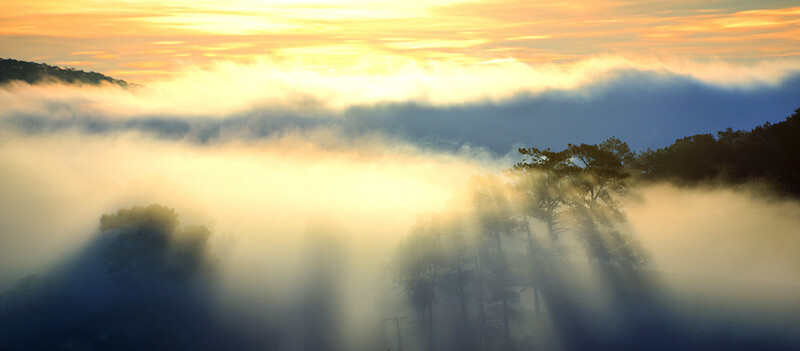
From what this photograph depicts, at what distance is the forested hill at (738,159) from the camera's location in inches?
2739

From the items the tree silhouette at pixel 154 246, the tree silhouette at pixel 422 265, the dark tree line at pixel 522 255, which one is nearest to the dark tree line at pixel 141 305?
the tree silhouette at pixel 154 246

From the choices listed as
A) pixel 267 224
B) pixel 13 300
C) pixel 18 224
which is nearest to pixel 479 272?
pixel 13 300

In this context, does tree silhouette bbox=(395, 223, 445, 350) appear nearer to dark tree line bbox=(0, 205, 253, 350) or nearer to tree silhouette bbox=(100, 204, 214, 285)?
dark tree line bbox=(0, 205, 253, 350)

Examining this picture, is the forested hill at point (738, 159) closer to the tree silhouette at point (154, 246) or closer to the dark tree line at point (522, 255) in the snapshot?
the dark tree line at point (522, 255)

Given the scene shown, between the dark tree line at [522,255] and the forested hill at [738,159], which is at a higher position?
the forested hill at [738,159]

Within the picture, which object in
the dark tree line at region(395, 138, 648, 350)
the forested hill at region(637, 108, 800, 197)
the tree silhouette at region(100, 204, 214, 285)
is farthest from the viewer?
the tree silhouette at region(100, 204, 214, 285)

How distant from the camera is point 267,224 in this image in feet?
581

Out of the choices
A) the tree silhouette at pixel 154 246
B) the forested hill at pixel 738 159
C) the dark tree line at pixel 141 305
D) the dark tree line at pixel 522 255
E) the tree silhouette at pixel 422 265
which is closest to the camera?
the dark tree line at pixel 522 255

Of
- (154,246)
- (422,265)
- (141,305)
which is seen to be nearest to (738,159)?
(422,265)

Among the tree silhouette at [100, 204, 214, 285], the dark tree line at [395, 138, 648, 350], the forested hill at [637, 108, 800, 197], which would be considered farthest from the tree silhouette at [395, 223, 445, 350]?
the tree silhouette at [100, 204, 214, 285]

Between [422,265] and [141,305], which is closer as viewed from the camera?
[422,265]

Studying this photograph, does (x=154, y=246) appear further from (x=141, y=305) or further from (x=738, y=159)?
(x=738, y=159)

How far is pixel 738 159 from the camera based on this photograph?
7606 centimetres

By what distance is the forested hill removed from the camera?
69.6m
